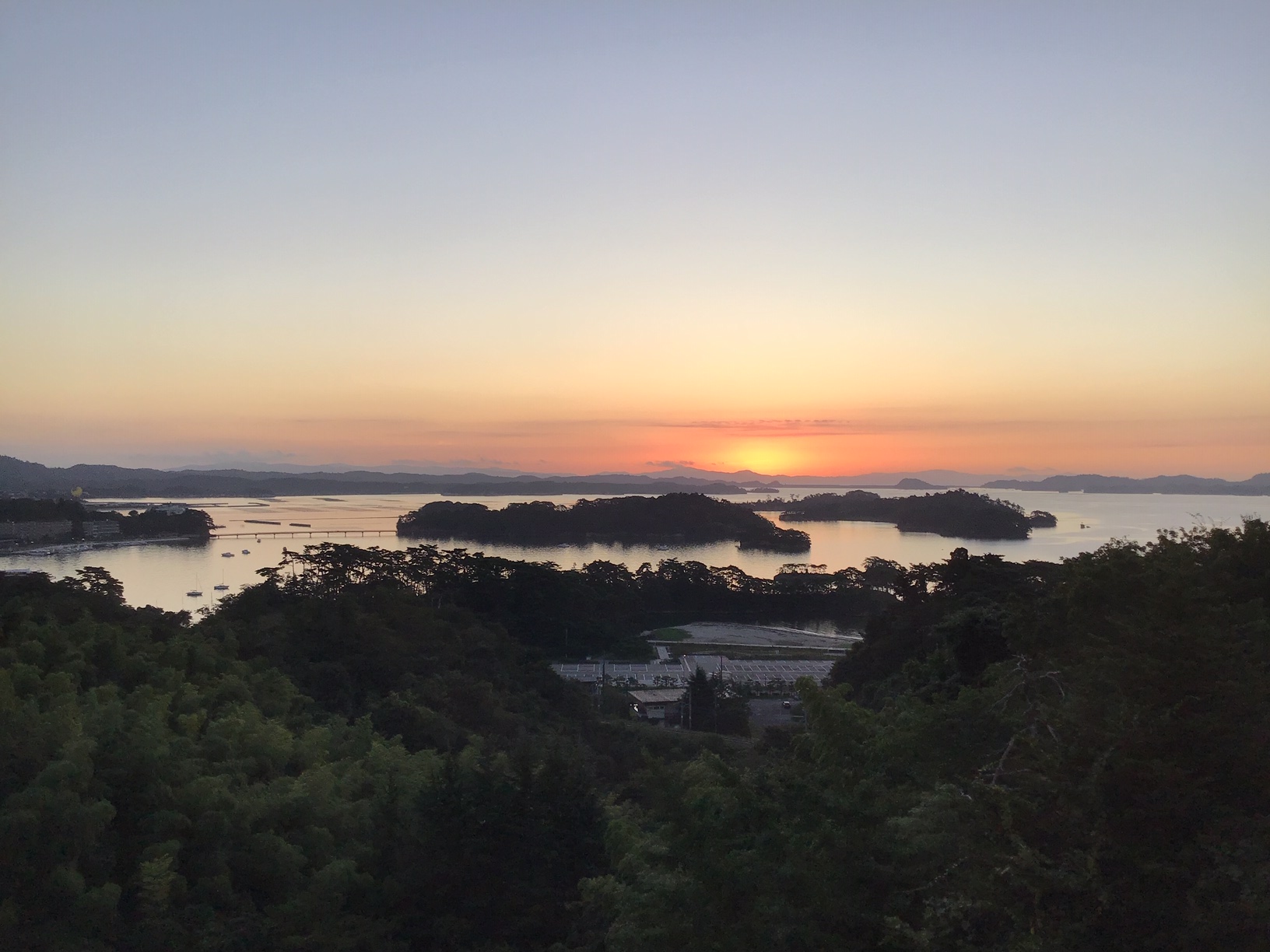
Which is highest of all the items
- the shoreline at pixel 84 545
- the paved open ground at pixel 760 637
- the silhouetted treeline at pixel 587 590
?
the shoreline at pixel 84 545

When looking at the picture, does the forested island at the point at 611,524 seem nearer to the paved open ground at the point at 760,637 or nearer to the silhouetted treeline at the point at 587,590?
the silhouetted treeline at the point at 587,590

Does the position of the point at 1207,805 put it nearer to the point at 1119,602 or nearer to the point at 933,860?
the point at 933,860

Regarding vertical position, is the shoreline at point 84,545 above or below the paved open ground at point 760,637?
above

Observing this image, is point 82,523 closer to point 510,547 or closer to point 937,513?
point 510,547

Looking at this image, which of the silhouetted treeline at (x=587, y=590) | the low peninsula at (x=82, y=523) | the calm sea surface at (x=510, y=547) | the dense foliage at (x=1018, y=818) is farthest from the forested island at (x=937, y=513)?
the dense foliage at (x=1018, y=818)

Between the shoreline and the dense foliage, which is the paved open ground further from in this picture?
the dense foliage

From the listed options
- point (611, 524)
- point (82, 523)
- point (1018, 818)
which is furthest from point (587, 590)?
point (611, 524)
